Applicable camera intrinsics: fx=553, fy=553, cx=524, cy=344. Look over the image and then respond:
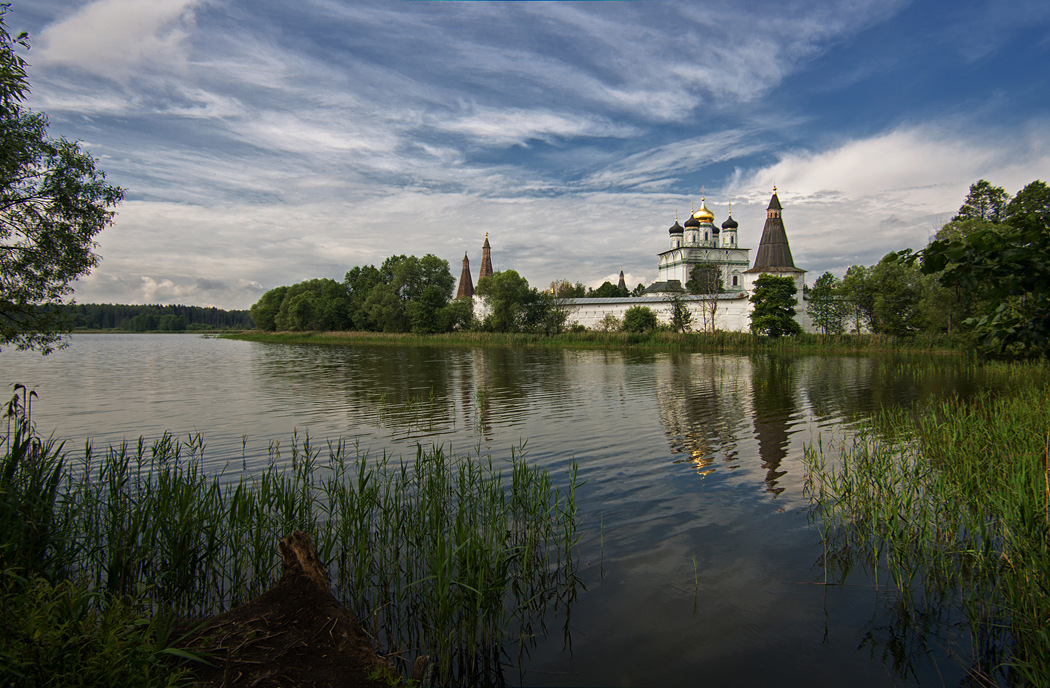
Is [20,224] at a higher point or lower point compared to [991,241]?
higher

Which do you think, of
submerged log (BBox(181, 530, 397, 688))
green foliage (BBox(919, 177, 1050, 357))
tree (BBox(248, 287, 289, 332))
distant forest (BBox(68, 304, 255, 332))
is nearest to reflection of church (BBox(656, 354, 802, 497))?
green foliage (BBox(919, 177, 1050, 357))

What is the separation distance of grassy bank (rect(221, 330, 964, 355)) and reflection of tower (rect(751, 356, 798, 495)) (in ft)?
45.2

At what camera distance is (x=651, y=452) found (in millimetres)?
9891

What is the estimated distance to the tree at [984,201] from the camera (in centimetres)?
4175

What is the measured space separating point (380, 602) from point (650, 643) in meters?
2.13

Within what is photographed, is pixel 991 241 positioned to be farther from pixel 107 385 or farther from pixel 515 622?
pixel 107 385

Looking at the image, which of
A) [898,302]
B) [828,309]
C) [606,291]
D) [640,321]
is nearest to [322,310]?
[606,291]

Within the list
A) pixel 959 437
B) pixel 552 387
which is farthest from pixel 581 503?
pixel 552 387

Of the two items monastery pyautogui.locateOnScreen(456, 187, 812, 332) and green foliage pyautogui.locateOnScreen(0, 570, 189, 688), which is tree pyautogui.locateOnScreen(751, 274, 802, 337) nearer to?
monastery pyautogui.locateOnScreen(456, 187, 812, 332)

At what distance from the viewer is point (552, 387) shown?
758 inches

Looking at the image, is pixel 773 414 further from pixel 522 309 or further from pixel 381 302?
pixel 381 302

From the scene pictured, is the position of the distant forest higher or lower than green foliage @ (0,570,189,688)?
higher

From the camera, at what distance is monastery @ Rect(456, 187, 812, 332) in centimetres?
5206

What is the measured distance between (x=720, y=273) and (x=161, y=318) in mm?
129532
